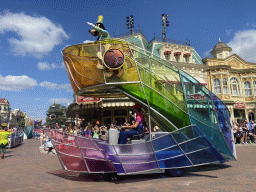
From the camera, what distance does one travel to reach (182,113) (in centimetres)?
601

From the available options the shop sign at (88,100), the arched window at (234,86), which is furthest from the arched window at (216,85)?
the shop sign at (88,100)

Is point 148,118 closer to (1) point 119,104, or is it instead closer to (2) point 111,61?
(2) point 111,61

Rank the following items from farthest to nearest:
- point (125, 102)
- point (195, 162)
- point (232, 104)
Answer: point (232, 104) → point (125, 102) → point (195, 162)

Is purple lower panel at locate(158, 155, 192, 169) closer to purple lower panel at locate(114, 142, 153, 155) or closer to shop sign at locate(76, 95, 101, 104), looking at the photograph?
purple lower panel at locate(114, 142, 153, 155)

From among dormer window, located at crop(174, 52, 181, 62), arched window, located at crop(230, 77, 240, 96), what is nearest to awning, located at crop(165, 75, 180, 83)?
dormer window, located at crop(174, 52, 181, 62)

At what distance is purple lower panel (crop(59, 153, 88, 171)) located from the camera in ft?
17.1

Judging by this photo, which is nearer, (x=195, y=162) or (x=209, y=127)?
(x=195, y=162)

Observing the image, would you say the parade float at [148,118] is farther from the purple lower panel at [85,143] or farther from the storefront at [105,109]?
the storefront at [105,109]

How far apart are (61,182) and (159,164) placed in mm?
2691

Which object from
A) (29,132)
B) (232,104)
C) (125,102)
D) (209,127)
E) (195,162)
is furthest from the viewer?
(29,132)

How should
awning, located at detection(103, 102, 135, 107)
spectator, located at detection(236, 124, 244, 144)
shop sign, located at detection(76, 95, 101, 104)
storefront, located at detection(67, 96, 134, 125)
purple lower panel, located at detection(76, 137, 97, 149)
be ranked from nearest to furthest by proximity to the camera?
purple lower panel, located at detection(76, 137, 97, 149) < spectator, located at detection(236, 124, 244, 144) < awning, located at detection(103, 102, 135, 107) < shop sign, located at detection(76, 95, 101, 104) < storefront, located at detection(67, 96, 134, 125)

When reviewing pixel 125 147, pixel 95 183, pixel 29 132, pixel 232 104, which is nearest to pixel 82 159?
pixel 95 183

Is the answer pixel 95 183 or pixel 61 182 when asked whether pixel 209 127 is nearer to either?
pixel 95 183

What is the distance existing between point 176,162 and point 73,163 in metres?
2.81
